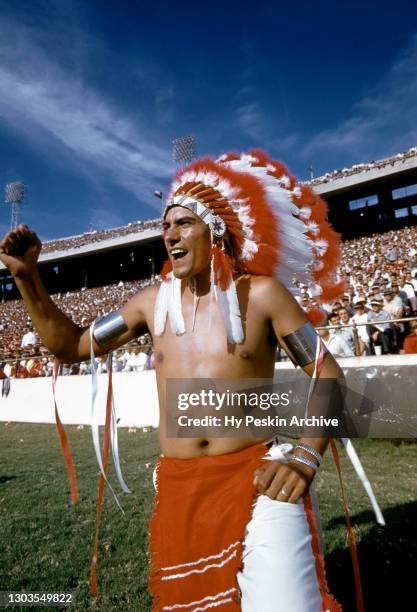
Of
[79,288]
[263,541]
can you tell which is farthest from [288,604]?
[79,288]

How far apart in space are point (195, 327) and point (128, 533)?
9.89 feet

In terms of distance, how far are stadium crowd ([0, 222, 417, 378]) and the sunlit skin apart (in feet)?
2.15

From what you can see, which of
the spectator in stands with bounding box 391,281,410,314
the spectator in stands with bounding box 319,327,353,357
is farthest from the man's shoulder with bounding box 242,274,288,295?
the spectator in stands with bounding box 391,281,410,314

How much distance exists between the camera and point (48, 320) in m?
2.10

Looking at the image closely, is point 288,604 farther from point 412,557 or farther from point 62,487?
point 62,487

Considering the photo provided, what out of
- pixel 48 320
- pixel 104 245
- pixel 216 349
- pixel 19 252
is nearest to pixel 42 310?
pixel 48 320

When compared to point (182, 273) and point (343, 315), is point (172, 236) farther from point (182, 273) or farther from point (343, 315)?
point (343, 315)

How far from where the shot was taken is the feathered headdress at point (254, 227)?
222 cm

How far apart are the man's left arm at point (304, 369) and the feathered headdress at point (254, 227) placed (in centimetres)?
19

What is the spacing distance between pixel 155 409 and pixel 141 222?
3138cm

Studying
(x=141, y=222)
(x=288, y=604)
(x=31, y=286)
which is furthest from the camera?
(x=141, y=222)

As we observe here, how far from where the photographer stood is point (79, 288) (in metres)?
37.9

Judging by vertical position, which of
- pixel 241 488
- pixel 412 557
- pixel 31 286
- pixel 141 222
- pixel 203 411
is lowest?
pixel 412 557

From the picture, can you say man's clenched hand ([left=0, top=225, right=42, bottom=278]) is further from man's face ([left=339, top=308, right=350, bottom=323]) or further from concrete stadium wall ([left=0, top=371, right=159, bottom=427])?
concrete stadium wall ([left=0, top=371, right=159, bottom=427])
